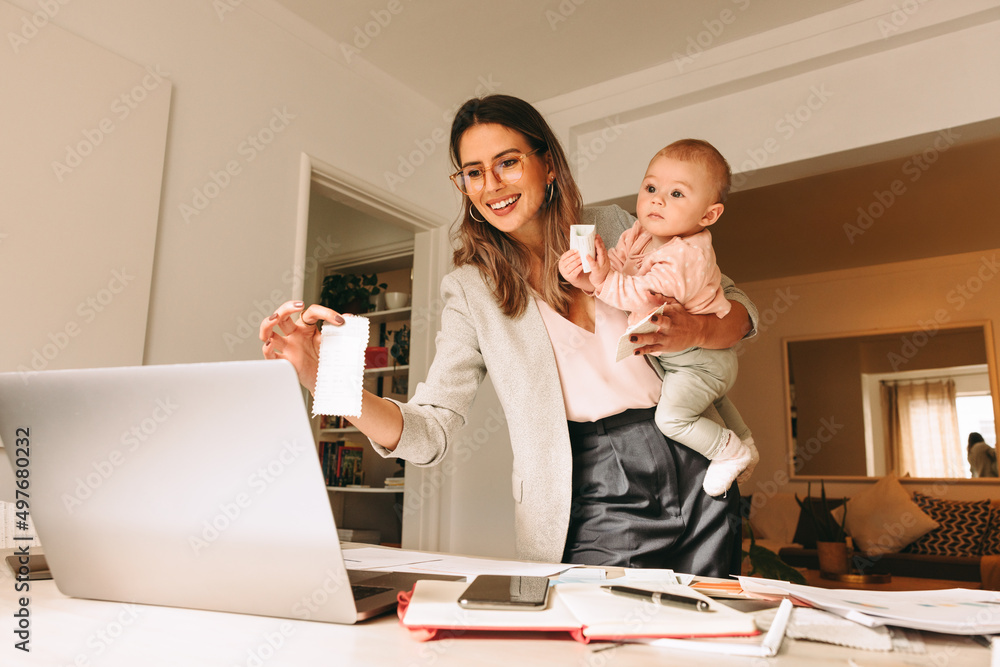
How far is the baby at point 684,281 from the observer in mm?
1422

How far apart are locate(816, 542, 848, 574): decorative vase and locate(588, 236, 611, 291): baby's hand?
3.11m

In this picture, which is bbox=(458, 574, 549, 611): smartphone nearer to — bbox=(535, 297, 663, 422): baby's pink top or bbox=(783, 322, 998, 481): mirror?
bbox=(535, 297, 663, 422): baby's pink top

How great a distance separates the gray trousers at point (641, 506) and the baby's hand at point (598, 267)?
273 mm

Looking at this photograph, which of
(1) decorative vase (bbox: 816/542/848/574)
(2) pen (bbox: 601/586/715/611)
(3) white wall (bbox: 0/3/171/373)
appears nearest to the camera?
(2) pen (bbox: 601/586/715/611)

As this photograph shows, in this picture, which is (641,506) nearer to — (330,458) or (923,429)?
(330,458)

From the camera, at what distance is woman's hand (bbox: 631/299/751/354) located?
131cm

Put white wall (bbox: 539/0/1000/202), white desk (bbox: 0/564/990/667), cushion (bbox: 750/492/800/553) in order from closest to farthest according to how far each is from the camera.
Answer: white desk (bbox: 0/564/990/667)
white wall (bbox: 539/0/1000/202)
cushion (bbox: 750/492/800/553)

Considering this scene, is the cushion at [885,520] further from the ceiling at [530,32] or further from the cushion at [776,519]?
the ceiling at [530,32]

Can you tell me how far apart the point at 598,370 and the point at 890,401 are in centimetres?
600

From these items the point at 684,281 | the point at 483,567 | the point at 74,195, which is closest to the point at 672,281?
the point at 684,281

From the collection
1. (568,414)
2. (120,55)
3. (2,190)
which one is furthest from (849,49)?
(2,190)

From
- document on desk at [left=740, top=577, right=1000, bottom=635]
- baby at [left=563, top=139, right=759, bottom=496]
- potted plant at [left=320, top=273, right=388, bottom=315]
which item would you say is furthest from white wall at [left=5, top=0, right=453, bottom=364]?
document on desk at [left=740, top=577, right=1000, bottom=635]

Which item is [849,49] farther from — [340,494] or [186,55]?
[340,494]

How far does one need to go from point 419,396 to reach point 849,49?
8.14ft
